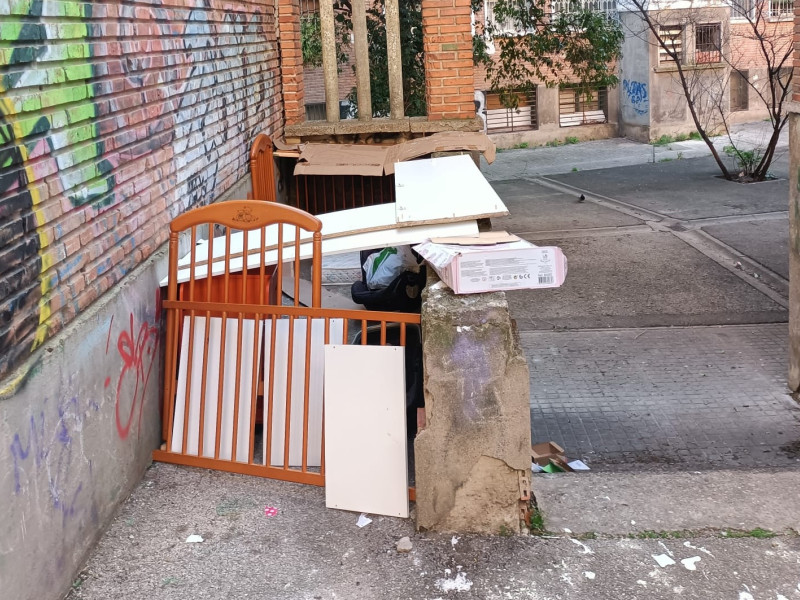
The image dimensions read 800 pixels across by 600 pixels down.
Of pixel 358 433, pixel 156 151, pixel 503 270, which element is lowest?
pixel 358 433

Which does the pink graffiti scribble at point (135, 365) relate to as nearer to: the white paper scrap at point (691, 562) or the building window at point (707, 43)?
the white paper scrap at point (691, 562)

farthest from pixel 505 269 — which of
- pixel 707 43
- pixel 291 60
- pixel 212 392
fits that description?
pixel 707 43

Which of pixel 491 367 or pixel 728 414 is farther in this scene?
pixel 728 414

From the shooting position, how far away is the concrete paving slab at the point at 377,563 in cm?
336

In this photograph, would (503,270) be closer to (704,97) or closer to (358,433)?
(358,433)

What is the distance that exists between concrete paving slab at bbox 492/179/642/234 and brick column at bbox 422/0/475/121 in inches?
111

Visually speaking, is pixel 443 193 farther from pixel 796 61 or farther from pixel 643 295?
pixel 643 295

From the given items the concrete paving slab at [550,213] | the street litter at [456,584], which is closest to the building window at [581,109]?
the concrete paving slab at [550,213]

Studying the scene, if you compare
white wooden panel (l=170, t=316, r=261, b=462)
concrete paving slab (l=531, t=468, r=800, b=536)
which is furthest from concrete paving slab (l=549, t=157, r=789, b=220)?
white wooden panel (l=170, t=316, r=261, b=462)

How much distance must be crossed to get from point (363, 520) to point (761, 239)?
8031mm

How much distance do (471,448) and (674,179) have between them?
41.8 ft

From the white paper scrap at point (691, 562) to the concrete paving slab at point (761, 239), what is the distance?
602 cm

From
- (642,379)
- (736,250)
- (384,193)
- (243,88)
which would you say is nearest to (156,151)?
(243,88)

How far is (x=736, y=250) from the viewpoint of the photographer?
9852mm
